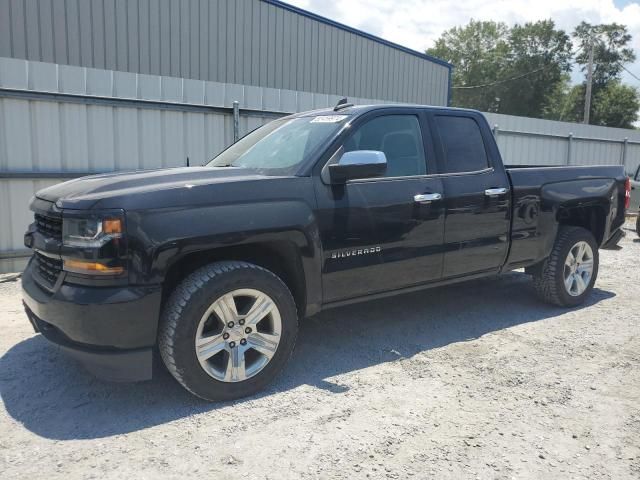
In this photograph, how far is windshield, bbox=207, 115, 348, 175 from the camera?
387cm

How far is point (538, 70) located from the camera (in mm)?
57469

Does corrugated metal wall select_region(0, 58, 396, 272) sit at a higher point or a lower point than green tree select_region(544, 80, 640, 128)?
lower

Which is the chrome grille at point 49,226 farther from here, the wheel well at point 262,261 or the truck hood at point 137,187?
the wheel well at point 262,261

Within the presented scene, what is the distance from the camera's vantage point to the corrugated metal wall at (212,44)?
407 inches

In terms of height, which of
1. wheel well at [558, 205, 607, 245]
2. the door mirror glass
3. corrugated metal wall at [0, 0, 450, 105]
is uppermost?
corrugated metal wall at [0, 0, 450, 105]

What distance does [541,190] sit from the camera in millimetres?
5055

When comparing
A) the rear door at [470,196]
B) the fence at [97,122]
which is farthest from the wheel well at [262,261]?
the fence at [97,122]

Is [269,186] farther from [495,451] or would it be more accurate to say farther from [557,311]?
[557,311]

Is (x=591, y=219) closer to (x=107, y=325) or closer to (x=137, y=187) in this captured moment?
(x=137, y=187)

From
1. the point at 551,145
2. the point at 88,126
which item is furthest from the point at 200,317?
the point at 551,145

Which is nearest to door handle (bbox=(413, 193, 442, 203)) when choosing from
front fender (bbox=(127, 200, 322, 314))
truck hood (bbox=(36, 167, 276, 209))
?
front fender (bbox=(127, 200, 322, 314))

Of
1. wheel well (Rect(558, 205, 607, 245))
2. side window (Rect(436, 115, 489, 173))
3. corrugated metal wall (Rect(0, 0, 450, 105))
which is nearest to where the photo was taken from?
side window (Rect(436, 115, 489, 173))

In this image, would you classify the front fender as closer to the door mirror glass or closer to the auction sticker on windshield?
the door mirror glass

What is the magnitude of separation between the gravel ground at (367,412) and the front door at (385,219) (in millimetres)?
630
